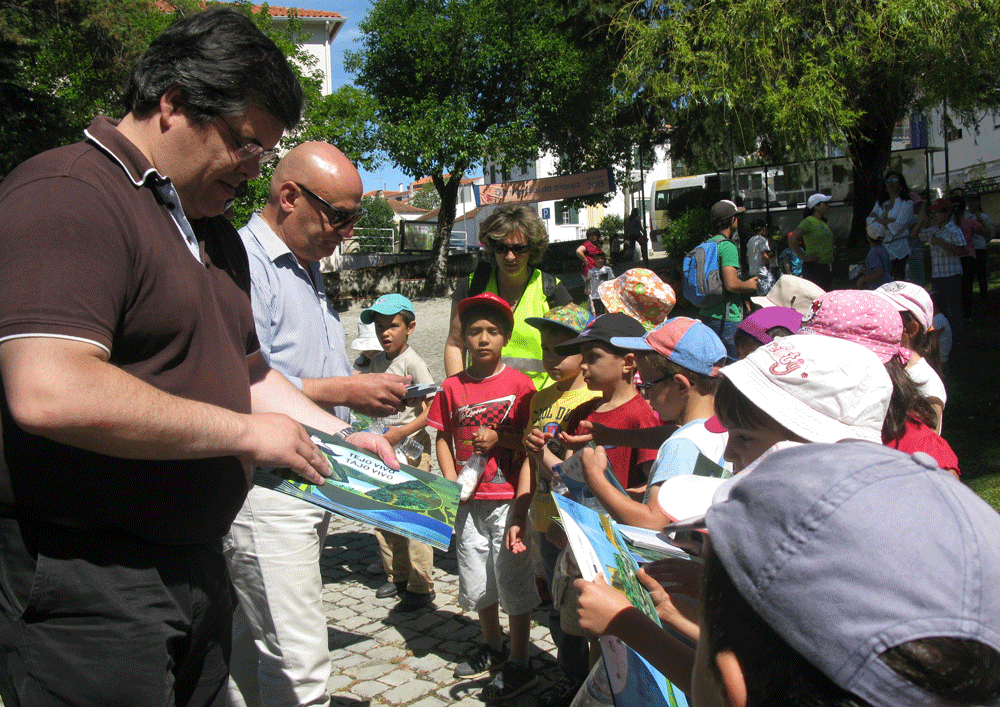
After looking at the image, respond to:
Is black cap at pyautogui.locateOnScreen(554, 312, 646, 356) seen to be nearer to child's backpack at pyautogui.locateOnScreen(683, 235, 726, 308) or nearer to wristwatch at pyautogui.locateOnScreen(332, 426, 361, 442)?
wristwatch at pyautogui.locateOnScreen(332, 426, 361, 442)

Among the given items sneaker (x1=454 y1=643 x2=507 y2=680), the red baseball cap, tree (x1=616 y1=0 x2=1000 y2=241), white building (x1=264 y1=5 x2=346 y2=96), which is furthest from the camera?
white building (x1=264 y1=5 x2=346 y2=96)

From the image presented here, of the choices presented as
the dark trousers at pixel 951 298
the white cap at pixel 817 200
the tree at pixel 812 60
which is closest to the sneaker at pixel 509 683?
the tree at pixel 812 60

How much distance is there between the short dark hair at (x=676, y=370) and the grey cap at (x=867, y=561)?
5.85ft

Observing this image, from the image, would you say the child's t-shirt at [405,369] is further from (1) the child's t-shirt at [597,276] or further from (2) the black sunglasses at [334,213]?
(1) the child's t-shirt at [597,276]

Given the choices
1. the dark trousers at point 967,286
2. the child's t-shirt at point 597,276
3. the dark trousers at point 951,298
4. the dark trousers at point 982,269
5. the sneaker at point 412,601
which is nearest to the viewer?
the sneaker at point 412,601

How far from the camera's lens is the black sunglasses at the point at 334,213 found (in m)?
2.94

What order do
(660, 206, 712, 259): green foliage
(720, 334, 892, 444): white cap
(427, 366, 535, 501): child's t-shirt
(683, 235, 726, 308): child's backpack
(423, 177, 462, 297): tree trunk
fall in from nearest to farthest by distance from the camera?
(720, 334, 892, 444): white cap → (427, 366, 535, 501): child's t-shirt → (683, 235, 726, 308): child's backpack → (660, 206, 712, 259): green foliage → (423, 177, 462, 297): tree trunk

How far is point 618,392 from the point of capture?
3.32m

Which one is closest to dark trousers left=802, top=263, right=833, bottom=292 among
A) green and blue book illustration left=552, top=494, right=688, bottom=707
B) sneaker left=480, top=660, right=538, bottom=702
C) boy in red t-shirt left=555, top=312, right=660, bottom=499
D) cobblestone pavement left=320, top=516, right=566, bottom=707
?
cobblestone pavement left=320, top=516, right=566, bottom=707

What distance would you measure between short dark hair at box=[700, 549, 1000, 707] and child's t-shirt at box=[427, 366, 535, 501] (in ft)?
8.71

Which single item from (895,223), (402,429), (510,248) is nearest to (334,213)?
(510,248)

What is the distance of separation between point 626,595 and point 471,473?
2069 mm

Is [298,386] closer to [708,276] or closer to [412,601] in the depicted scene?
[412,601]

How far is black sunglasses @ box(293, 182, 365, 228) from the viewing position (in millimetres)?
2936
